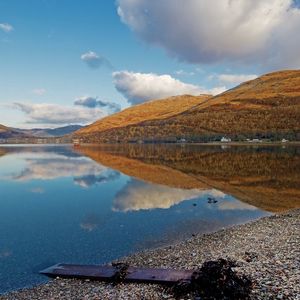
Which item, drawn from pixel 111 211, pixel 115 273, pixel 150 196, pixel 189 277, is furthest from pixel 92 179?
pixel 189 277

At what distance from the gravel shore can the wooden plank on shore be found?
1.14ft

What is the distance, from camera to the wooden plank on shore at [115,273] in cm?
1562

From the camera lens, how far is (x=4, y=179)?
60969mm

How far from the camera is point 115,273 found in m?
16.7

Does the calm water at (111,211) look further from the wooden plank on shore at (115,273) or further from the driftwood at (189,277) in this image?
the driftwood at (189,277)

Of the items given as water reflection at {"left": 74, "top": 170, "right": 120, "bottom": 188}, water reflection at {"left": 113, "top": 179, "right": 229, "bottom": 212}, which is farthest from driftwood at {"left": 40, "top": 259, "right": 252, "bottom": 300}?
water reflection at {"left": 74, "top": 170, "right": 120, "bottom": 188}

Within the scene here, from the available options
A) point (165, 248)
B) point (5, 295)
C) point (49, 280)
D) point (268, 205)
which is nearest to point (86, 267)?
point (49, 280)

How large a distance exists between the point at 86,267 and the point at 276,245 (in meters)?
9.68

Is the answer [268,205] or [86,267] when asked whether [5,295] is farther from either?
[268,205]

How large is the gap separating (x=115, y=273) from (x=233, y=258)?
5.60 m

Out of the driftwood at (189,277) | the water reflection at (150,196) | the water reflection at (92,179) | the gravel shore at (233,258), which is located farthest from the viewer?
the water reflection at (92,179)

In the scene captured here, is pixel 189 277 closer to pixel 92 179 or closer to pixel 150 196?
pixel 150 196

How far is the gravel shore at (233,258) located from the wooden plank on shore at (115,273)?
1.14 ft

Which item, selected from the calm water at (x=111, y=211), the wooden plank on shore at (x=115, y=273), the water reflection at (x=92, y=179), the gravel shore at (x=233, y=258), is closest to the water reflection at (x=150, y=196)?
the calm water at (x=111, y=211)
